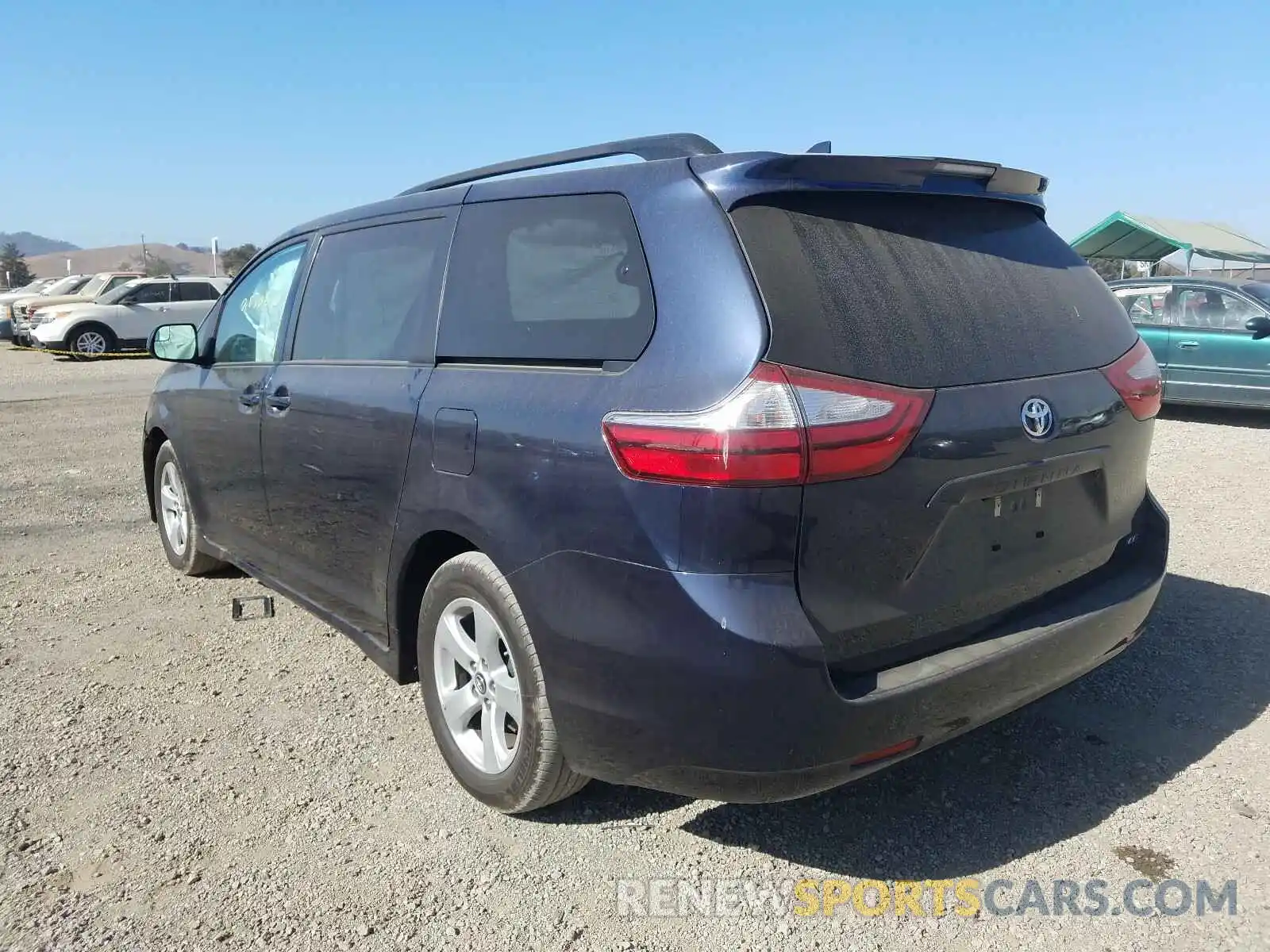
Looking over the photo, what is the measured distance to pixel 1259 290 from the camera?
10883 millimetres

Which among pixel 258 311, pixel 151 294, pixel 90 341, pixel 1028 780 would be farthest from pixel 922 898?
pixel 151 294

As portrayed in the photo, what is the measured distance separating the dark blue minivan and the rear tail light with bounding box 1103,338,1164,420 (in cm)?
1

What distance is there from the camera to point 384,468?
318 cm

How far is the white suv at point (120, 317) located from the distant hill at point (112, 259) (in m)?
109

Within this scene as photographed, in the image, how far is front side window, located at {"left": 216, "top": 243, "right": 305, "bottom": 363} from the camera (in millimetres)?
4223

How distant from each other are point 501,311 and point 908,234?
120 centimetres

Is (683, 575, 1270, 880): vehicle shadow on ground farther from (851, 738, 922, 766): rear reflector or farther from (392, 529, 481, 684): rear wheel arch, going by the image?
(392, 529, 481, 684): rear wheel arch

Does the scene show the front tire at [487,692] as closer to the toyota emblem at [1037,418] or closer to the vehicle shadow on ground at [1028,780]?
the vehicle shadow on ground at [1028,780]

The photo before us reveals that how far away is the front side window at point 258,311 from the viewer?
13.9 ft

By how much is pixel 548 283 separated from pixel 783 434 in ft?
3.28

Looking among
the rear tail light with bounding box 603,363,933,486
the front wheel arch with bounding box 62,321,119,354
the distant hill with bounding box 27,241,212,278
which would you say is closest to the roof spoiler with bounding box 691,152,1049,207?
the rear tail light with bounding box 603,363,933,486

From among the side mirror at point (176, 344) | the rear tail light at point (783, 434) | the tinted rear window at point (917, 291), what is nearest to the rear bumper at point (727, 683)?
the rear tail light at point (783, 434)

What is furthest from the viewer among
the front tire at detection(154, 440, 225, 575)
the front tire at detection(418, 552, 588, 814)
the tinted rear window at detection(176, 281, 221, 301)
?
the tinted rear window at detection(176, 281, 221, 301)

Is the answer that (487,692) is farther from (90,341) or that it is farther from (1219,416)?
(90,341)
